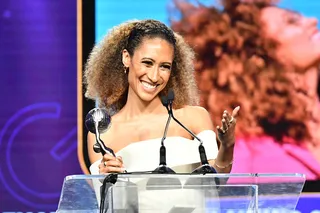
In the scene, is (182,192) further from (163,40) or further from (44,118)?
(44,118)

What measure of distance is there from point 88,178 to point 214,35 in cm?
172

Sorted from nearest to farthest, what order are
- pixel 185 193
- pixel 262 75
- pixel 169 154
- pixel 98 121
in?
pixel 185 193, pixel 98 121, pixel 169 154, pixel 262 75

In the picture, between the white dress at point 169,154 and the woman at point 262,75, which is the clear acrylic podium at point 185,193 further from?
the woman at point 262,75

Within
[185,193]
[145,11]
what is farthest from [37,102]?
[185,193]

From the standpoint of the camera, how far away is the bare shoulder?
2062 millimetres

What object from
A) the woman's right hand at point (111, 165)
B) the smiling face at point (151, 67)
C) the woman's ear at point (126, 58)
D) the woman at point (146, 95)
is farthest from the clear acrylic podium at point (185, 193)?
the woman's ear at point (126, 58)

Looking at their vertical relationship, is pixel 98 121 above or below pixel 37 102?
below

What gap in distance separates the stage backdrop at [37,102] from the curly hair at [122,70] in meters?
0.90

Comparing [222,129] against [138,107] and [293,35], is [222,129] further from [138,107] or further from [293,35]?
[293,35]

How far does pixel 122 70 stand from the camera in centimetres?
216

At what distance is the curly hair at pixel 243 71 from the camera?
302 centimetres

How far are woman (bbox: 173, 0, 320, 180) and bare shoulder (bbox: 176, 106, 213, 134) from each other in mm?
927

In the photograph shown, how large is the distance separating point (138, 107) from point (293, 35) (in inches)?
46.9

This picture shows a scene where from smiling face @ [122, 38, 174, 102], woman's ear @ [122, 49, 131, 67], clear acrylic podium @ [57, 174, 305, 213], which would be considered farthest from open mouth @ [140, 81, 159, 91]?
clear acrylic podium @ [57, 174, 305, 213]
